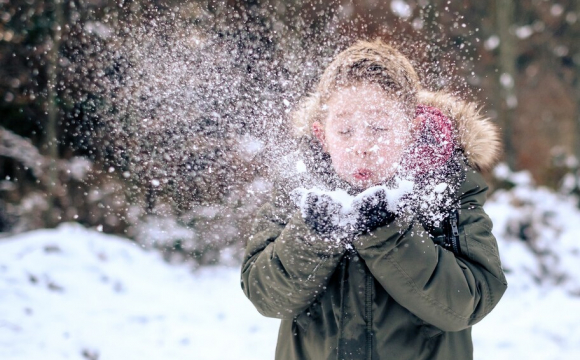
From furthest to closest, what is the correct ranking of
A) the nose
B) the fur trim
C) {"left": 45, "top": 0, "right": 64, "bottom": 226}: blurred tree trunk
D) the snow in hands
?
{"left": 45, "top": 0, "right": 64, "bottom": 226}: blurred tree trunk < the fur trim < the nose < the snow in hands

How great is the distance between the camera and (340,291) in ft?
4.94

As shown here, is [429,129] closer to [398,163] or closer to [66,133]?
[398,163]

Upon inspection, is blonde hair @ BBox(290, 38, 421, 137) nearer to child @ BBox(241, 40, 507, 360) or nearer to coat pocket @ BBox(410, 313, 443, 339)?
child @ BBox(241, 40, 507, 360)

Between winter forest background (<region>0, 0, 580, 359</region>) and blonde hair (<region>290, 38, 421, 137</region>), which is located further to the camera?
winter forest background (<region>0, 0, 580, 359</region>)

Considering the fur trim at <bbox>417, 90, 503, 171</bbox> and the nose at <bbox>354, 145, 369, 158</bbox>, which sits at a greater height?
the fur trim at <bbox>417, 90, 503, 171</bbox>

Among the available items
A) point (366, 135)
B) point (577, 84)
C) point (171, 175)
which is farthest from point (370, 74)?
point (577, 84)

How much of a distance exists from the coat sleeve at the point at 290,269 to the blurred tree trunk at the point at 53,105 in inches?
181

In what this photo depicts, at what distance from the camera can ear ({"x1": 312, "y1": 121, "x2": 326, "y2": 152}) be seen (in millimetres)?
1583

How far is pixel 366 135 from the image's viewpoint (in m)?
1.42

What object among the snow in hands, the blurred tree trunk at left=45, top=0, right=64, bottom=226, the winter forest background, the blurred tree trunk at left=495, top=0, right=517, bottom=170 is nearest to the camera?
the snow in hands

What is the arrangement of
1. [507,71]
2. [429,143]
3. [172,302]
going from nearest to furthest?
[429,143], [172,302], [507,71]

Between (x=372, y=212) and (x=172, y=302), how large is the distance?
356cm

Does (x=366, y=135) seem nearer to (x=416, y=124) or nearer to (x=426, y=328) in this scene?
(x=416, y=124)

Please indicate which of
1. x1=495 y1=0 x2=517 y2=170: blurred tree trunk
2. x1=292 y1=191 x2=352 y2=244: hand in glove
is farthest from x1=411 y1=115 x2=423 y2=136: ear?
x1=495 y1=0 x2=517 y2=170: blurred tree trunk
